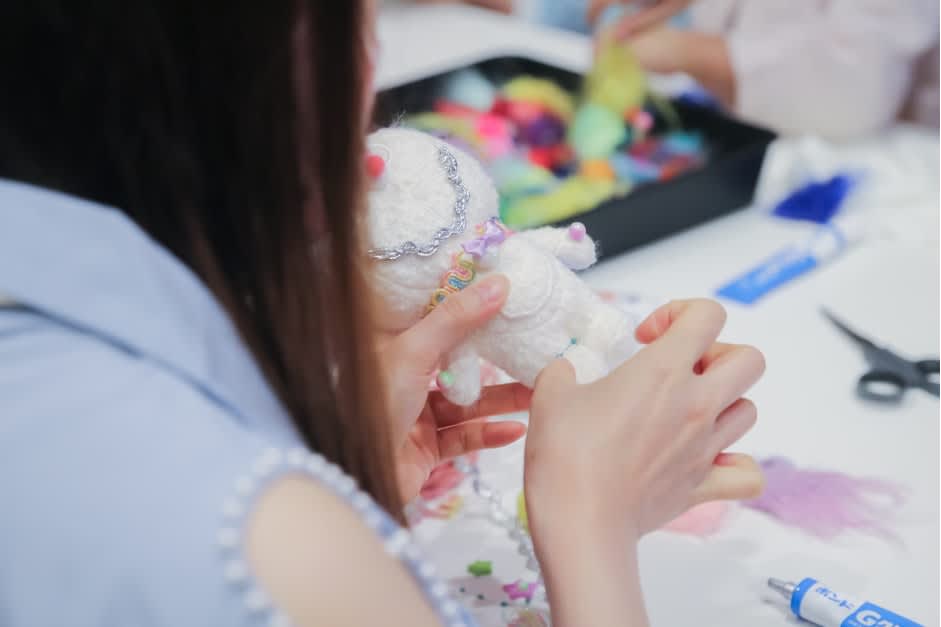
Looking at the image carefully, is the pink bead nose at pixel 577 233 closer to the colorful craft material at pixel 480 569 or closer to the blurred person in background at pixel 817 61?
the colorful craft material at pixel 480 569

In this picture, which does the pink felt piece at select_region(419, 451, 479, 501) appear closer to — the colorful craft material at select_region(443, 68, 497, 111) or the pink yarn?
the pink yarn

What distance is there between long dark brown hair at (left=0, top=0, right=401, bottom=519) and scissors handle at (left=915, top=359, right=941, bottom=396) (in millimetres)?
492

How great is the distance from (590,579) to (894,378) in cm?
39

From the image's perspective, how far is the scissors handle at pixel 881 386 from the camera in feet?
2.17

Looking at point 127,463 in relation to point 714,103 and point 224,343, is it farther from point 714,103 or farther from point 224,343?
point 714,103

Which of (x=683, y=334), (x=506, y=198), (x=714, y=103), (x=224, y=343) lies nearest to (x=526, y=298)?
(x=683, y=334)

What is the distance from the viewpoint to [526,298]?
0.47m

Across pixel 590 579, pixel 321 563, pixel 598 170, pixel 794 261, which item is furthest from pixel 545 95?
pixel 321 563

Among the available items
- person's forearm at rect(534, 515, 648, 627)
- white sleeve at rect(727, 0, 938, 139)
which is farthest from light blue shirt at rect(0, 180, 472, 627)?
white sleeve at rect(727, 0, 938, 139)

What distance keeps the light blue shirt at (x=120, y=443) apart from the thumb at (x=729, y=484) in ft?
0.71

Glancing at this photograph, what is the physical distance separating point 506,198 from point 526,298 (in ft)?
1.38

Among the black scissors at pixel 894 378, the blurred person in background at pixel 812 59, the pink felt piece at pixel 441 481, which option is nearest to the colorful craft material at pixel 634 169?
the blurred person in background at pixel 812 59

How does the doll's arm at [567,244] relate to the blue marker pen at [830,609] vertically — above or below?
above

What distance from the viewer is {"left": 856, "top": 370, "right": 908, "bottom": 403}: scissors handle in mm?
662
